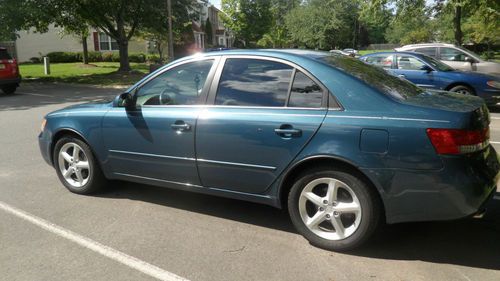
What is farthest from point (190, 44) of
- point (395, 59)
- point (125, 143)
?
point (125, 143)

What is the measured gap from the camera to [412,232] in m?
4.22

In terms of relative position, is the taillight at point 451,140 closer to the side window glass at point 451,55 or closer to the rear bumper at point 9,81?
the side window glass at point 451,55

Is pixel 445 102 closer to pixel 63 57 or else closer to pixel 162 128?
pixel 162 128

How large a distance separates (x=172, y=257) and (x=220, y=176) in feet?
2.83

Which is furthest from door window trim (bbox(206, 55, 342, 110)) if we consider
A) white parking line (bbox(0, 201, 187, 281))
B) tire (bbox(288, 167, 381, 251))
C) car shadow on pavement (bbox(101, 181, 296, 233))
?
white parking line (bbox(0, 201, 187, 281))

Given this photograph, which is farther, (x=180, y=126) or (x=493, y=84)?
(x=493, y=84)

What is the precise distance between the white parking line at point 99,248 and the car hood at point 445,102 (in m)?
2.28

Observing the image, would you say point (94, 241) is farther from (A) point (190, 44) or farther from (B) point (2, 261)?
(A) point (190, 44)

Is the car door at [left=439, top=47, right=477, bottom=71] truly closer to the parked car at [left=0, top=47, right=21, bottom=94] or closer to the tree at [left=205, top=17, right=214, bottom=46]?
the parked car at [left=0, top=47, right=21, bottom=94]

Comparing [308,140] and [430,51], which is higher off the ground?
[430,51]

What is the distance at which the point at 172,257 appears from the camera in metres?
→ 3.80

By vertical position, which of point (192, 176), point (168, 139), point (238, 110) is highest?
point (238, 110)

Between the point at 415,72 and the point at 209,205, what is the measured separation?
8.64 m

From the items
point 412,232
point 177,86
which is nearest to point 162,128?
point 177,86
